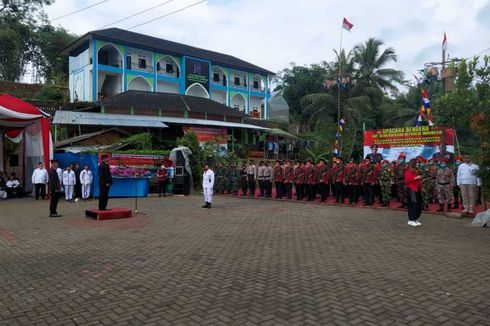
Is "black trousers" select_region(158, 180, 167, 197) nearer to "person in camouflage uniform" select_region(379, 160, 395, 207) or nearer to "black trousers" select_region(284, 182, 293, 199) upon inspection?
"black trousers" select_region(284, 182, 293, 199)

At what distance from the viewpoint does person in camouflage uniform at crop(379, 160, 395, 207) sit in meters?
14.1

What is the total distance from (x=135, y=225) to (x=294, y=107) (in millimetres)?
40216

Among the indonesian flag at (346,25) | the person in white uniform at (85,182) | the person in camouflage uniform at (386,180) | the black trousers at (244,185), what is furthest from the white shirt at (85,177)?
the indonesian flag at (346,25)

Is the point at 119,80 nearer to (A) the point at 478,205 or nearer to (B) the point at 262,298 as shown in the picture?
(A) the point at 478,205

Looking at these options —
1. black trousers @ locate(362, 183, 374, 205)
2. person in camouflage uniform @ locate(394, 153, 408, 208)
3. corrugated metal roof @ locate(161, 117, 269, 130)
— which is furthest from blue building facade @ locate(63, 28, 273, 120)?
person in camouflage uniform @ locate(394, 153, 408, 208)

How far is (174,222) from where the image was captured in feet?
36.5

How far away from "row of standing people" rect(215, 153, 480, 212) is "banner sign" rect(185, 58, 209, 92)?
73.7ft

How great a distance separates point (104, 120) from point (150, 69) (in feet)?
50.0

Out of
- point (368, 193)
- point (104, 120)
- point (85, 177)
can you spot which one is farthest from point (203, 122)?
point (368, 193)

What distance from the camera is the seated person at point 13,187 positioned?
19.4 metres

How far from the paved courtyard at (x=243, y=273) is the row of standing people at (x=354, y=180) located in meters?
2.59

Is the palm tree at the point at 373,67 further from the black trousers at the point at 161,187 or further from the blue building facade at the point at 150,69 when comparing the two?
the black trousers at the point at 161,187

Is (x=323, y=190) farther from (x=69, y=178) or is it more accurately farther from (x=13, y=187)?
(x=13, y=187)

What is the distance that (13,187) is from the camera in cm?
1956
